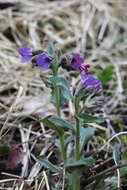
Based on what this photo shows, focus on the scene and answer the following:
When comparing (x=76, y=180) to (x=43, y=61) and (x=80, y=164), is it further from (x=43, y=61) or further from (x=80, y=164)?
(x=43, y=61)

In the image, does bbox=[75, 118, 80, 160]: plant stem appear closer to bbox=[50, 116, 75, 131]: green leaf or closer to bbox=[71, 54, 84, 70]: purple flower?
bbox=[50, 116, 75, 131]: green leaf

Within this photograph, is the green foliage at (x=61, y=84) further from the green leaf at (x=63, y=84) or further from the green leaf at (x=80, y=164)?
the green leaf at (x=80, y=164)

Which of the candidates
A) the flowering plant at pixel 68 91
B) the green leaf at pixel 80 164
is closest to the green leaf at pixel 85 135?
the flowering plant at pixel 68 91

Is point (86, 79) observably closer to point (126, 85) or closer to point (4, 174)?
point (4, 174)

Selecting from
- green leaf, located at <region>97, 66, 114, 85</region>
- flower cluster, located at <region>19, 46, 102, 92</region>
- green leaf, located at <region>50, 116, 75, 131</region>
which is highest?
green leaf, located at <region>97, 66, 114, 85</region>

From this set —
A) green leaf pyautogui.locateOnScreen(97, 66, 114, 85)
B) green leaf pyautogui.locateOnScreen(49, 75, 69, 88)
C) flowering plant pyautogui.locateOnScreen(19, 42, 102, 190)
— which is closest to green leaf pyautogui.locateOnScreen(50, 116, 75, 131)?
flowering plant pyautogui.locateOnScreen(19, 42, 102, 190)

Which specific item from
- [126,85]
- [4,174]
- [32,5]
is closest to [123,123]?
[126,85]
